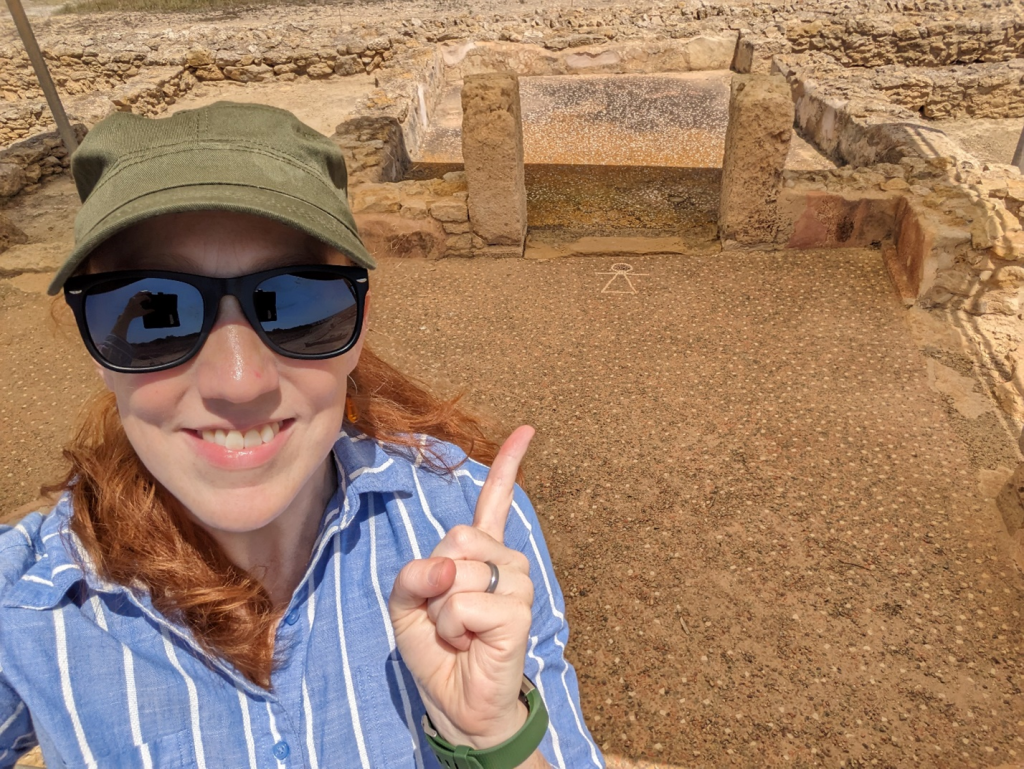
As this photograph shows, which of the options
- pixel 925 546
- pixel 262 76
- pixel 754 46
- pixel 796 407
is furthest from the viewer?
pixel 262 76

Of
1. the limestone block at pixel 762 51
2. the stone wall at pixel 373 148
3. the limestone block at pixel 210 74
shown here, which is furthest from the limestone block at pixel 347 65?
the limestone block at pixel 762 51

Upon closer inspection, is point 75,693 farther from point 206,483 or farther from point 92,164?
point 92,164

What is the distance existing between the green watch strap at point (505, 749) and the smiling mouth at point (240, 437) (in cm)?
57

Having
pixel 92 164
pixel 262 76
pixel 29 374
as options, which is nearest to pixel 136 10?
pixel 262 76

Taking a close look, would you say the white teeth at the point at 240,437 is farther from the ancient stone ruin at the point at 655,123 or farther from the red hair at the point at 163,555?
the ancient stone ruin at the point at 655,123

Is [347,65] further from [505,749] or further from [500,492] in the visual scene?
[505,749]

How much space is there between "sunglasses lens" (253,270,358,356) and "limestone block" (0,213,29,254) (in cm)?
638

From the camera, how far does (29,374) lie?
4.74 meters

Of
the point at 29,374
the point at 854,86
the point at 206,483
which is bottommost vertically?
the point at 29,374

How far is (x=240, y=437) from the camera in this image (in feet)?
3.54

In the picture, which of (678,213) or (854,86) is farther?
(854,86)

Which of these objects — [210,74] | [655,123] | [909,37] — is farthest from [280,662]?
[210,74]

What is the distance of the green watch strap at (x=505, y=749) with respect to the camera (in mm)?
1059

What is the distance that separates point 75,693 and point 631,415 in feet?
10.9
